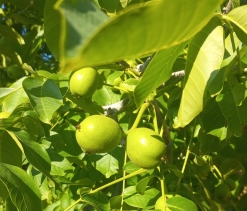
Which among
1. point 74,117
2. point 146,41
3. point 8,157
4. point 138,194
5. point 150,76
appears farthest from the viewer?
point 74,117

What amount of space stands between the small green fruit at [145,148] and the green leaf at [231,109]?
24cm

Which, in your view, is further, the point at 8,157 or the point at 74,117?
the point at 74,117

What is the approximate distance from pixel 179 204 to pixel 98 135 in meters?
0.39

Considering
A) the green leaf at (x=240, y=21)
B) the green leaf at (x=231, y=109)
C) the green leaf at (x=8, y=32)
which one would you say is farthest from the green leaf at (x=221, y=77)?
the green leaf at (x=8, y=32)

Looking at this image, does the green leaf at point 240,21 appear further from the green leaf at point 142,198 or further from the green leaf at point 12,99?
the green leaf at point 12,99

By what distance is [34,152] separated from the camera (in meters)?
1.31

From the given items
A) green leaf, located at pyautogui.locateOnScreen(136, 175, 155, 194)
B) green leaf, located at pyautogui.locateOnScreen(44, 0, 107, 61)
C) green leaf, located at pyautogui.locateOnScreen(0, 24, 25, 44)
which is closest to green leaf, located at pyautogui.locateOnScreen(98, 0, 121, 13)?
green leaf, located at pyautogui.locateOnScreen(136, 175, 155, 194)

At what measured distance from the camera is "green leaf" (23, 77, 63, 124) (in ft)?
4.28

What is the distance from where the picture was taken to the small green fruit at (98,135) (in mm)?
1140

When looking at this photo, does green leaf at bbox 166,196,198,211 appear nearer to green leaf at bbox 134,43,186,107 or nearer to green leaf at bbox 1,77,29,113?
green leaf at bbox 134,43,186,107

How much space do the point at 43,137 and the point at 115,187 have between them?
487 millimetres

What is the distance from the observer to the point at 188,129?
193cm

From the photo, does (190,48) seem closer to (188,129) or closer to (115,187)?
(188,129)

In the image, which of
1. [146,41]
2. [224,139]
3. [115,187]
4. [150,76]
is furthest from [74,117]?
[146,41]
